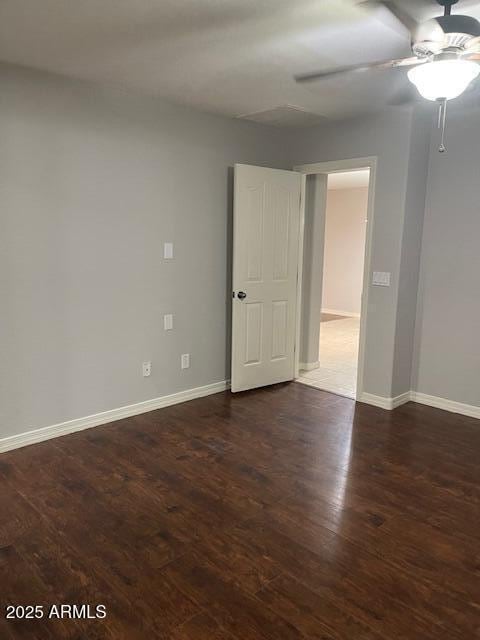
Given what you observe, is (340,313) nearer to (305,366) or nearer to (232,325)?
(305,366)

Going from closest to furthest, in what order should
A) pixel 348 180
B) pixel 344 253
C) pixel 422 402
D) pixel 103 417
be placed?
pixel 103 417
pixel 422 402
pixel 348 180
pixel 344 253

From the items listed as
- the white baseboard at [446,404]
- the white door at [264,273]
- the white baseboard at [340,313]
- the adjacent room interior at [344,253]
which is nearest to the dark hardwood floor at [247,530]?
the white baseboard at [446,404]

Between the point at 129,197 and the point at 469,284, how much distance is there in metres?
2.77

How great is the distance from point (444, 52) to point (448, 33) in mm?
94

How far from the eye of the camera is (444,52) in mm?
1945

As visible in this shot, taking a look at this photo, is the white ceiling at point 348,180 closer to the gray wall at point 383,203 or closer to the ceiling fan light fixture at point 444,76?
the gray wall at point 383,203

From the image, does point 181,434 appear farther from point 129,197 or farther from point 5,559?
point 129,197

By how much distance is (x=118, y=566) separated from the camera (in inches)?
81.5

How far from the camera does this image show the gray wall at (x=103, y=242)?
3.05m

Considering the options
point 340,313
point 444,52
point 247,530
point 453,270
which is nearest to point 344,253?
point 340,313

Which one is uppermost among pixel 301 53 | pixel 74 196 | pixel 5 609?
pixel 301 53

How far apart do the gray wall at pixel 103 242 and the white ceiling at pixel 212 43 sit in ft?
0.96

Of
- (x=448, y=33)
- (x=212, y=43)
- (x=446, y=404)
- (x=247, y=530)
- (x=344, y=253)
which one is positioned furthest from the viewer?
(x=344, y=253)

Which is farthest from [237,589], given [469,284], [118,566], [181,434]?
[469,284]
